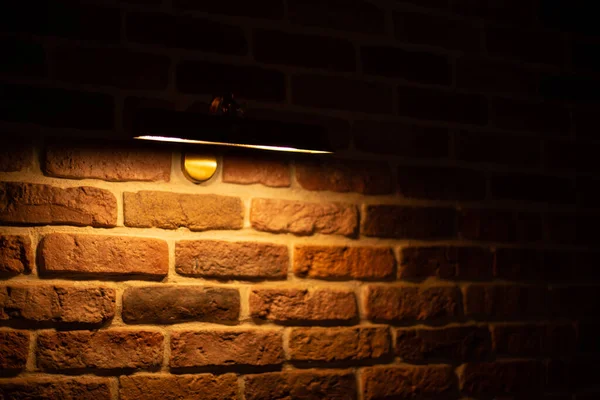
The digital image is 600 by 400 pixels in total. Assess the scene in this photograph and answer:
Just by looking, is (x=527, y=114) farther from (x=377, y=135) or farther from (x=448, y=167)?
(x=377, y=135)

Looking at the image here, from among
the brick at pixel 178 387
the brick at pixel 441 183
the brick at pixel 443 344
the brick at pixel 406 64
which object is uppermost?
the brick at pixel 406 64

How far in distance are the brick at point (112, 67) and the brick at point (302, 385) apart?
67 centimetres

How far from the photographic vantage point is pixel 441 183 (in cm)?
137

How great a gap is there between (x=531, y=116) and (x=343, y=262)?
27.1 inches

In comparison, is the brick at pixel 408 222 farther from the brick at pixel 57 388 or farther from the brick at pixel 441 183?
the brick at pixel 57 388

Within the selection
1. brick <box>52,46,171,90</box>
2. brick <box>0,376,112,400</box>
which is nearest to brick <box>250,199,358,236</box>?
brick <box>52,46,171,90</box>

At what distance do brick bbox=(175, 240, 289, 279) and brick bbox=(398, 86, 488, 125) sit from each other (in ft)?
1.61

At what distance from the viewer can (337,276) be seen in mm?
1247

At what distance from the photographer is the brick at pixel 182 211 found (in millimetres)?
1124

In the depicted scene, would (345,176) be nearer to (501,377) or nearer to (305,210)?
(305,210)

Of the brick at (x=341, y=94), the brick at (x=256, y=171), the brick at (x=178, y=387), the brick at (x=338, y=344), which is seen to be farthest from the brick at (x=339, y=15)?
the brick at (x=178, y=387)

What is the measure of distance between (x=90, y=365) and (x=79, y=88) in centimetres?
56

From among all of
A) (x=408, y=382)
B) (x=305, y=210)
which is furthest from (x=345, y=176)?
(x=408, y=382)

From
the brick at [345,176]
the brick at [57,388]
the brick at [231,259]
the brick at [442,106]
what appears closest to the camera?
the brick at [57,388]
